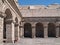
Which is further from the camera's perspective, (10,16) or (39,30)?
(39,30)

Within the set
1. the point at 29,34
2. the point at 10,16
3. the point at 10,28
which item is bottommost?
the point at 29,34

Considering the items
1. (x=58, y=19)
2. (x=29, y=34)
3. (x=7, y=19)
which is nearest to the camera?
(x=7, y=19)

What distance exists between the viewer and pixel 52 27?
1078 inches

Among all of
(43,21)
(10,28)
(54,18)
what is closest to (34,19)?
(43,21)

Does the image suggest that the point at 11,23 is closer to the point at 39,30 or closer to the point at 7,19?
the point at 7,19

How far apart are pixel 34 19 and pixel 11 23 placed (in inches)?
454

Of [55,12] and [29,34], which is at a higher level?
[55,12]

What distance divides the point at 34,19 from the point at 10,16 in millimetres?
11755

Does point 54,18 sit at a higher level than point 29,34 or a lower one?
higher

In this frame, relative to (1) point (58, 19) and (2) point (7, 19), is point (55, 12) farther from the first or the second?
(2) point (7, 19)

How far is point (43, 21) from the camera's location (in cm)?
2442

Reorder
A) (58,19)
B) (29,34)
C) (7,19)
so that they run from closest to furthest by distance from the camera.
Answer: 1. (7,19)
2. (58,19)
3. (29,34)

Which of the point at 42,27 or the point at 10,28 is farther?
the point at 42,27

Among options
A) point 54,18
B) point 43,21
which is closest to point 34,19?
point 43,21
